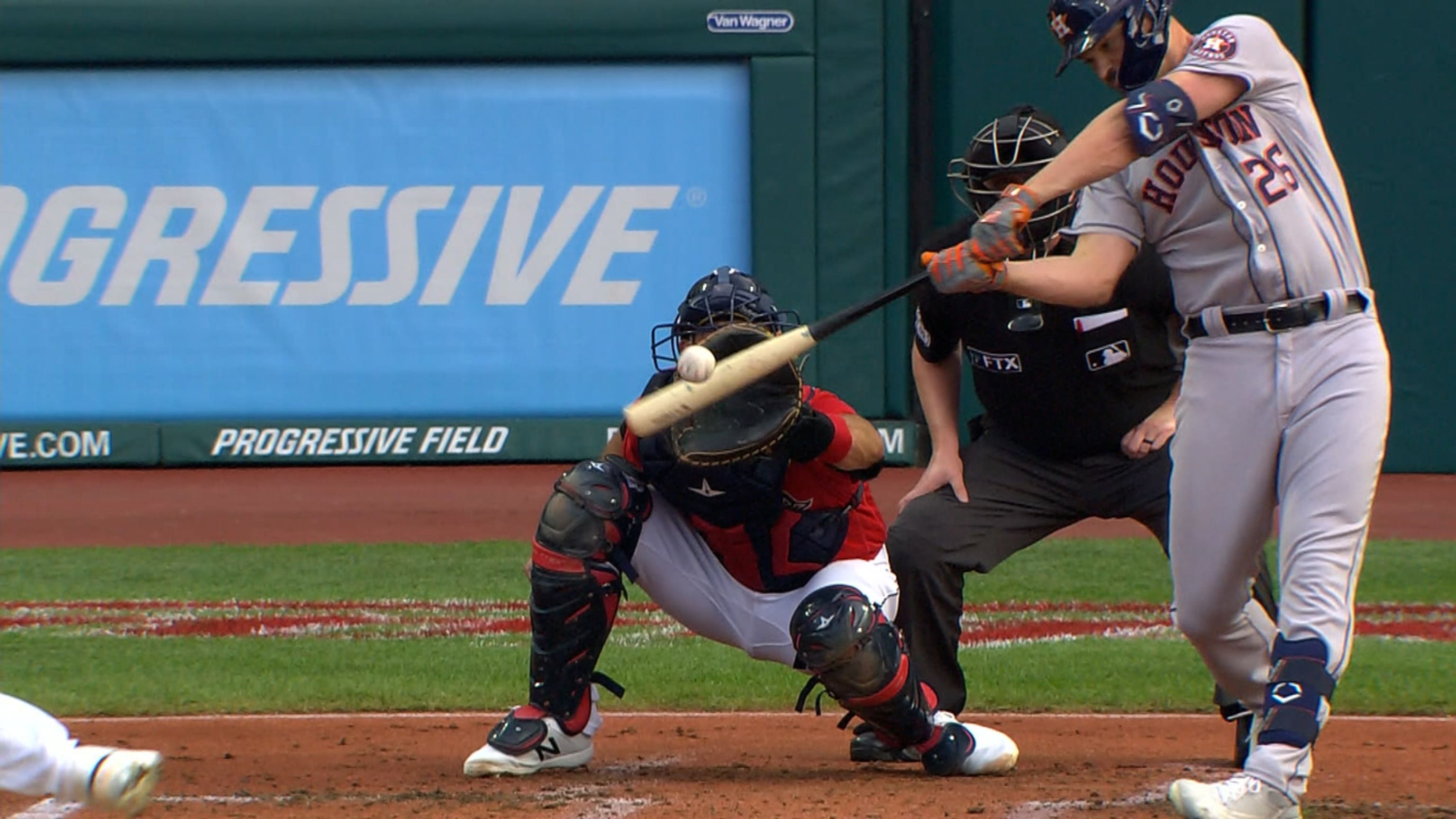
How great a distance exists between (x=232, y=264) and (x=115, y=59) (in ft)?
5.69

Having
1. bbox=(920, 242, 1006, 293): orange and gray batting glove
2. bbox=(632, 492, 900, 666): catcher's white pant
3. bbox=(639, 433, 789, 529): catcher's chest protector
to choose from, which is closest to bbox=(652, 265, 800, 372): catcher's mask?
bbox=(639, 433, 789, 529): catcher's chest protector

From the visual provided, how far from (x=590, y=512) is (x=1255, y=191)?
1727mm

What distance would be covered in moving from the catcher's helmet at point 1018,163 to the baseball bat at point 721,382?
940 millimetres

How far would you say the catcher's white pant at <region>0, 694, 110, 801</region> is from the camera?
3658mm

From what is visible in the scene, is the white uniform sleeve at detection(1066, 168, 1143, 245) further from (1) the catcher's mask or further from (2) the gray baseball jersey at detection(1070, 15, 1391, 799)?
(1) the catcher's mask

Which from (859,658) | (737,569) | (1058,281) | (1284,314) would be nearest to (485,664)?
(737,569)

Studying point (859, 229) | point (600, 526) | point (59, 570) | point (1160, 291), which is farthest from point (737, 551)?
point (859, 229)

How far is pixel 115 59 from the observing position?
14.1 m

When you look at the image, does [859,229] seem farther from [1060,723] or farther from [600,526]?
[600,526]

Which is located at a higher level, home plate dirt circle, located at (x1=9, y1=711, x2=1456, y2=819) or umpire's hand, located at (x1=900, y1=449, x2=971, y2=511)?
umpire's hand, located at (x1=900, y1=449, x2=971, y2=511)

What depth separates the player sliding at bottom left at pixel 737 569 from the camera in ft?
15.0

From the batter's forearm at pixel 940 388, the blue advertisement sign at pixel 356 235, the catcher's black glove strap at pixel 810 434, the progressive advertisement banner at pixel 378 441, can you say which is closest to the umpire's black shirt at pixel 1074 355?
the batter's forearm at pixel 940 388

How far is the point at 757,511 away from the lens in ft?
15.6

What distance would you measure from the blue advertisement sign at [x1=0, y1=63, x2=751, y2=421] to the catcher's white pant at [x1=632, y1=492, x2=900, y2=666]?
9.29m
